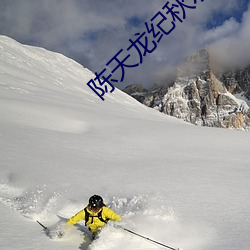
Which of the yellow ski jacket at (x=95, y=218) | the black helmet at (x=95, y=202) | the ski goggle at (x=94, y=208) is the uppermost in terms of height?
the black helmet at (x=95, y=202)

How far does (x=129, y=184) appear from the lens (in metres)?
8.05

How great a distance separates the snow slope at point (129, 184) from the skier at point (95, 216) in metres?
0.22

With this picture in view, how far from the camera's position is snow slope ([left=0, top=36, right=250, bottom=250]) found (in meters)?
5.46

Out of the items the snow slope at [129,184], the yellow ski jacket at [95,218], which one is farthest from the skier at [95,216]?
the snow slope at [129,184]

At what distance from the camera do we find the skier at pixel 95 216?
5.77 m

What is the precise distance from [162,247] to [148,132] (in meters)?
10.4

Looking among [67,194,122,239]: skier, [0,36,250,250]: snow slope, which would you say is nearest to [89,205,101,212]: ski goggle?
[67,194,122,239]: skier

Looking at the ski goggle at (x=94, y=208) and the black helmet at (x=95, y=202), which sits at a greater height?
the black helmet at (x=95, y=202)

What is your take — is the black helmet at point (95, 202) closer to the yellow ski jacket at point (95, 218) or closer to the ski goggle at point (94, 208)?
the ski goggle at point (94, 208)

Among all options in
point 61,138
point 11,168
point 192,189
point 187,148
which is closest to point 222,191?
point 192,189

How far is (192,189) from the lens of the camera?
301 inches

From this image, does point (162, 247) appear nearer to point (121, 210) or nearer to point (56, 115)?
point (121, 210)

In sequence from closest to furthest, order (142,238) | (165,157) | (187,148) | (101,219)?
(142,238) < (101,219) < (165,157) < (187,148)

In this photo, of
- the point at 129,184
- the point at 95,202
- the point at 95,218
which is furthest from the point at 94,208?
the point at 129,184
